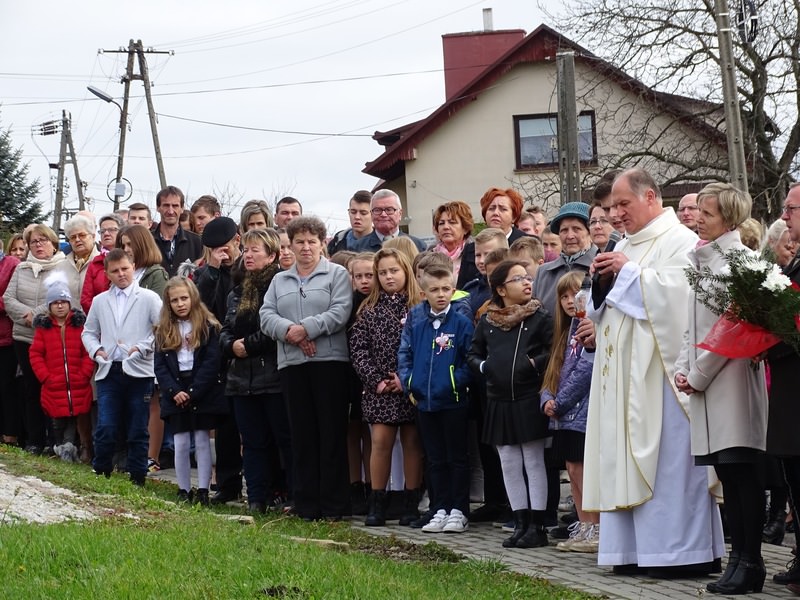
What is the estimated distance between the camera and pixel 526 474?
972 centimetres

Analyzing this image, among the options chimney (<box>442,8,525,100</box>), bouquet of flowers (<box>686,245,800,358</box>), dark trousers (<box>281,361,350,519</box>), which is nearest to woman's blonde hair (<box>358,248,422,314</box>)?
dark trousers (<box>281,361,350,519</box>)

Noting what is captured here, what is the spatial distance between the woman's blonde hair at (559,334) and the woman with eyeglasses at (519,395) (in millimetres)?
117

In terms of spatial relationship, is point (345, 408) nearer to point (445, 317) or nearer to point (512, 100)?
point (445, 317)

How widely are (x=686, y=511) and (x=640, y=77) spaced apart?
2369 centimetres

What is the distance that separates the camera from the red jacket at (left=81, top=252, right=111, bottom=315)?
14008 mm

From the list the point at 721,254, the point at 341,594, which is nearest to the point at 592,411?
the point at 721,254

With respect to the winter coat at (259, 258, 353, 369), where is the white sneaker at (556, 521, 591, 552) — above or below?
below

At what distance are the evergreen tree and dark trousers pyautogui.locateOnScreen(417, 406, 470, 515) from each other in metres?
35.9

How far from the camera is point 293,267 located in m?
11.2

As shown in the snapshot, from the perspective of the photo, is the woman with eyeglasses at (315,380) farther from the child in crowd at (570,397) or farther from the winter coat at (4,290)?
the winter coat at (4,290)

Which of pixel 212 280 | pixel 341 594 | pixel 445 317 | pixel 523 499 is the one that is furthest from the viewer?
pixel 212 280

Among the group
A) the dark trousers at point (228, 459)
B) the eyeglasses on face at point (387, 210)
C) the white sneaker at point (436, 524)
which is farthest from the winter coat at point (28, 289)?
the white sneaker at point (436, 524)

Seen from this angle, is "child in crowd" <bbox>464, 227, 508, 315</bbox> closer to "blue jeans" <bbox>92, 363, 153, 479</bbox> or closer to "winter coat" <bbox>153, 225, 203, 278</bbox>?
"blue jeans" <bbox>92, 363, 153, 479</bbox>

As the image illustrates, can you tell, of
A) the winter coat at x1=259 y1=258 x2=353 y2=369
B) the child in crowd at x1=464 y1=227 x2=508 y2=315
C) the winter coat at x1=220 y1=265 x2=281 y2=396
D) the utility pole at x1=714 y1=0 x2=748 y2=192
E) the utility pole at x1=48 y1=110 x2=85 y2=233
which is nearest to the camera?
the winter coat at x1=259 y1=258 x2=353 y2=369
